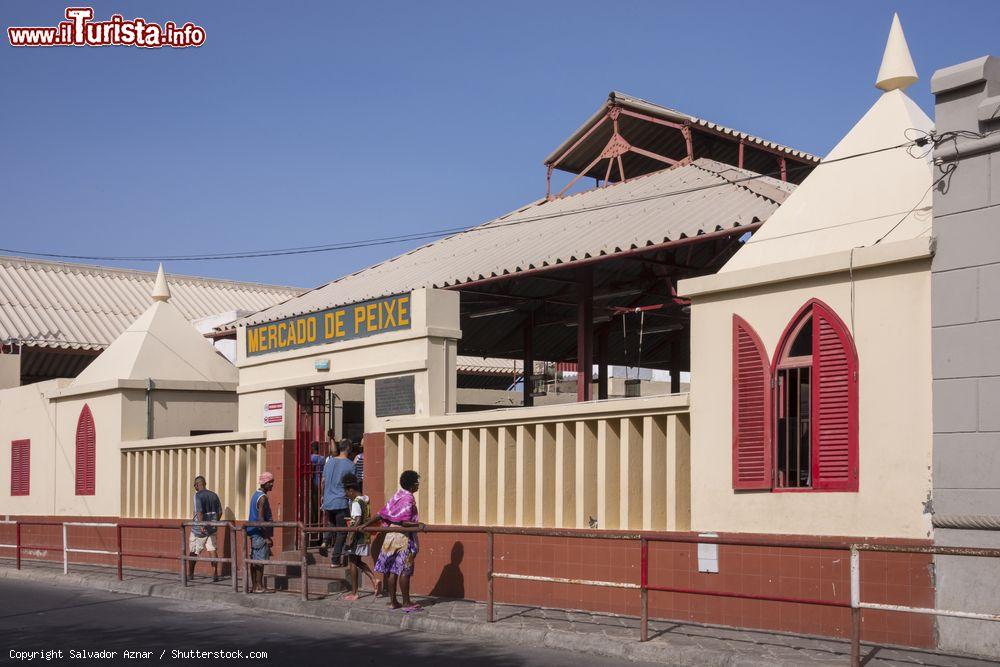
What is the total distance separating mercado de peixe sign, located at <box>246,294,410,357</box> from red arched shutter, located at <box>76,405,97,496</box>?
4756 mm

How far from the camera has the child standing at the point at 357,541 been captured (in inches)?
565

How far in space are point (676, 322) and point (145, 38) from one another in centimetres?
1038

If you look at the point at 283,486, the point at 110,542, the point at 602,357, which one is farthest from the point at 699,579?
the point at 110,542

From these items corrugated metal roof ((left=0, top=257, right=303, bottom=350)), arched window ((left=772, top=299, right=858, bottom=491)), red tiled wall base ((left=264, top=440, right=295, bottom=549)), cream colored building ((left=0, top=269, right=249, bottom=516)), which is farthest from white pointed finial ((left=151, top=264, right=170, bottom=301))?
arched window ((left=772, top=299, right=858, bottom=491))

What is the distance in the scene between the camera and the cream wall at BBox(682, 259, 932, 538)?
1039 cm

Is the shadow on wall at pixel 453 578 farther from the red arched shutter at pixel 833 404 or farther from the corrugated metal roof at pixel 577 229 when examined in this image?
the red arched shutter at pixel 833 404

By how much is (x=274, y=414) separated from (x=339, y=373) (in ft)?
5.95

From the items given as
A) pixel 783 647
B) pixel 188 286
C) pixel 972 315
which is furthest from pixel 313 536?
pixel 188 286

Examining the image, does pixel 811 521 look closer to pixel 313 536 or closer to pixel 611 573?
pixel 611 573

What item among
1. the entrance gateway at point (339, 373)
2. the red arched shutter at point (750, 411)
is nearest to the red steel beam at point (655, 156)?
the entrance gateway at point (339, 373)

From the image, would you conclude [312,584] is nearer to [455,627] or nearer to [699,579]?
[455,627]

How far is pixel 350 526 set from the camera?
14.8m

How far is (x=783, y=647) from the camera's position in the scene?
33.4 ft

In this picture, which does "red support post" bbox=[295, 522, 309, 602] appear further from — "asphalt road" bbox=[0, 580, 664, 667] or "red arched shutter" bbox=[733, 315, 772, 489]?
"red arched shutter" bbox=[733, 315, 772, 489]
